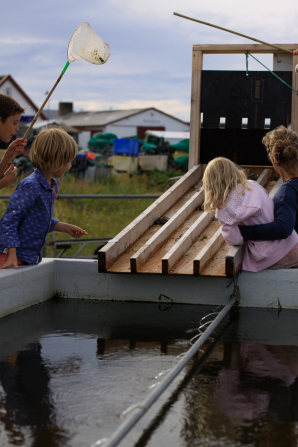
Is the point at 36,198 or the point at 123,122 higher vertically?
the point at 123,122

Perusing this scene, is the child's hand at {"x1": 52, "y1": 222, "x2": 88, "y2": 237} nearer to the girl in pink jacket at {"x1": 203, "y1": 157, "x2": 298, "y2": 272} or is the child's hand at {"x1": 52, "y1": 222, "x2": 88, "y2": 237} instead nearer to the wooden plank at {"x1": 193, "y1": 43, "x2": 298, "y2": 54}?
the girl in pink jacket at {"x1": 203, "y1": 157, "x2": 298, "y2": 272}

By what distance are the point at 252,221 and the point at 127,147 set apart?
82.1ft

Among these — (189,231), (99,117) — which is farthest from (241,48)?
(99,117)

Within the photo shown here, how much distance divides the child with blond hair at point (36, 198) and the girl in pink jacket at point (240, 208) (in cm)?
108

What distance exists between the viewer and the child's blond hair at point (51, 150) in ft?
13.2

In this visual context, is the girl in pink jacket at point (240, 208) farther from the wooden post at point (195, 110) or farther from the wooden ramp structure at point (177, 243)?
the wooden post at point (195, 110)

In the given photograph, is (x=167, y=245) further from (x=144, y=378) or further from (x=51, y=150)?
(x=144, y=378)

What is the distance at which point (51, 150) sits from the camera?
4012 millimetres

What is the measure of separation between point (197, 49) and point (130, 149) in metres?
22.0

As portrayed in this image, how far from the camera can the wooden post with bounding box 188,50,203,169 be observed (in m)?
6.71

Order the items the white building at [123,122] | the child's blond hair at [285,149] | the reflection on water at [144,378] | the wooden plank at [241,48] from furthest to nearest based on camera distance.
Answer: the white building at [123,122] < the wooden plank at [241,48] < the child's blond hair at [285,149] < the reflection on water at [144,378]

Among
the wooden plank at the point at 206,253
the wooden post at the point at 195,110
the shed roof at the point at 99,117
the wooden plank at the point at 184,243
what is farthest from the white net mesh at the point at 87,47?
the shed roof at the point at 99,117

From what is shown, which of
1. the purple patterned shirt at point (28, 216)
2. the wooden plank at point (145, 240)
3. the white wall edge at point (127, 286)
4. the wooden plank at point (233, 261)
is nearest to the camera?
the wooden plank at point (233, 261)

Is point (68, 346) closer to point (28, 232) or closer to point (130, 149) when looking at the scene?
point (28, 232)
